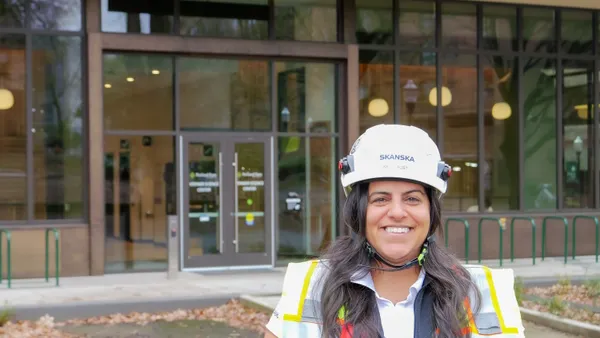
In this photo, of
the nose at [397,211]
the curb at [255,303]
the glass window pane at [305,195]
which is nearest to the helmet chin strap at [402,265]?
the nose at [397,211]

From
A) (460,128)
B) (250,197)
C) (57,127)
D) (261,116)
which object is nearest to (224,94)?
(261,116)

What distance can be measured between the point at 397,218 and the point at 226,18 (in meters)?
12.1

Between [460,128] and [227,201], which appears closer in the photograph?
[227,201]

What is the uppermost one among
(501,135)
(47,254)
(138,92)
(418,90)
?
(418,90)

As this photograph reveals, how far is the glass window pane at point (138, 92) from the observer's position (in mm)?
13461

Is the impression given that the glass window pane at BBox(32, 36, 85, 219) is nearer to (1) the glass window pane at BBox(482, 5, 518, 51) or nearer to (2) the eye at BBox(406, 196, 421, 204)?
(1) the glass window pane at BBox(482, 5, 518, 51)

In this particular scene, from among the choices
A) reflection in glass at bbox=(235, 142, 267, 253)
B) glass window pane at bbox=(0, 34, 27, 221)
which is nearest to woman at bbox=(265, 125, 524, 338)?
glass window pane at bbox=(0, 34, 27, 221)

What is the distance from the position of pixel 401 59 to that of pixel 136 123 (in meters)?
4.98

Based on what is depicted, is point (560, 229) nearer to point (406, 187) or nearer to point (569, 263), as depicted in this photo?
point (569, 263)

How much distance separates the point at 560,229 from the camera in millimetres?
15977

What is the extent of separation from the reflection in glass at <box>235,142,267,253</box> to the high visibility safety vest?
11.8m

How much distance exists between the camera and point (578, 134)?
16312mm

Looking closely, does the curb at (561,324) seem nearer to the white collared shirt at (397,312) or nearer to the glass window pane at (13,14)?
the white collared shirt at (397,312)

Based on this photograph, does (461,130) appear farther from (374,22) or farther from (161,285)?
(161,285)
